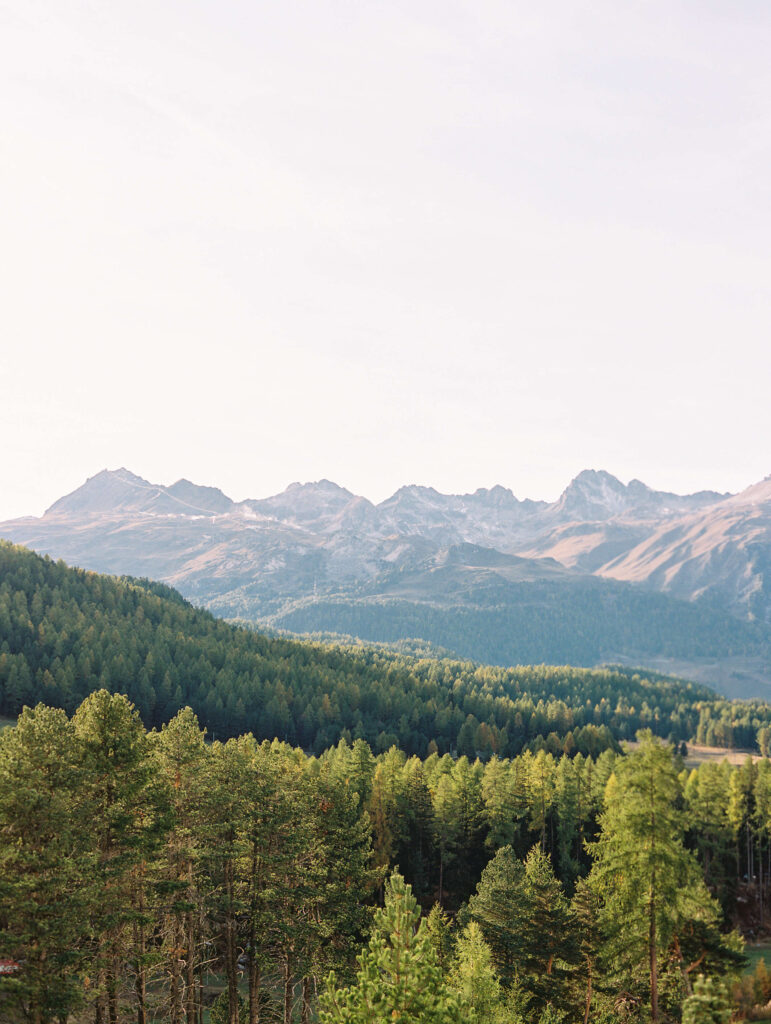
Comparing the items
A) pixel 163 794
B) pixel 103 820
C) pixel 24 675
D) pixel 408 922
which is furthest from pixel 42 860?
pixel 24 675

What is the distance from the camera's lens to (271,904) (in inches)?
1534

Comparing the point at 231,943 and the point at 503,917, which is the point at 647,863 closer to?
the point at 231,943

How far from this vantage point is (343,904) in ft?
148

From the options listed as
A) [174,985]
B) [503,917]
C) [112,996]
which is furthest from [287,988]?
[112,996]

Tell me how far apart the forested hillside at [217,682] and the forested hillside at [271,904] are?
83.0m

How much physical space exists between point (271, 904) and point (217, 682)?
11690 cm

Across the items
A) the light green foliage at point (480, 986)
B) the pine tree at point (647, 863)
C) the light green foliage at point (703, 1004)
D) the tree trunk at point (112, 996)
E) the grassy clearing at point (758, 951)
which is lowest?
the grassy clearing at point (758, 951)

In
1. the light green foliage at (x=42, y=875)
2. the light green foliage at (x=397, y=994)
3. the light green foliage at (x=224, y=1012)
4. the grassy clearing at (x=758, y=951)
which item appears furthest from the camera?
the grassy clearing at (x=758, y=951)

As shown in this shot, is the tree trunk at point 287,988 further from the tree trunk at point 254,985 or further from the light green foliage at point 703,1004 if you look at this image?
the light green foliage at point 703,1004

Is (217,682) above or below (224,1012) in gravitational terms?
below

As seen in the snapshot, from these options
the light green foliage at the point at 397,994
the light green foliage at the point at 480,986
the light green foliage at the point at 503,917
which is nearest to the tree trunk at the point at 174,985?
the light green foliage at the point at 480,986

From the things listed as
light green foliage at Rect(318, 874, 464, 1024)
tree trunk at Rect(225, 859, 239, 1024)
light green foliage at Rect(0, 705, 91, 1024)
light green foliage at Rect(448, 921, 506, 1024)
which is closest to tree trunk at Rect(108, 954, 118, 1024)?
light green foliage at Rect(0, 705, 91, 1024)

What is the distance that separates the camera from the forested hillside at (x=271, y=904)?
76.0 feet

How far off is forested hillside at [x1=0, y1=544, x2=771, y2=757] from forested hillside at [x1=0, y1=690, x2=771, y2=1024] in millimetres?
82975
